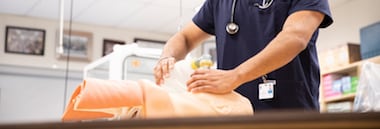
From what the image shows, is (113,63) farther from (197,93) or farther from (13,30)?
(197,93)

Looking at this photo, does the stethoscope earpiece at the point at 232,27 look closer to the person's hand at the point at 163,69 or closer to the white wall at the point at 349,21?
the person's hand at the point at 163,69

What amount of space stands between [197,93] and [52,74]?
4.82m

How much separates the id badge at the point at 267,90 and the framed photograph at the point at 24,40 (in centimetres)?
459

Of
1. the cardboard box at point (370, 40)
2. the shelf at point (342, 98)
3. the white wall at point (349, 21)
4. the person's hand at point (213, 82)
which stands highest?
the white wall at point (349, 21)

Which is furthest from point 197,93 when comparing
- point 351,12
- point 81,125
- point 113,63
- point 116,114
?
point 351,12

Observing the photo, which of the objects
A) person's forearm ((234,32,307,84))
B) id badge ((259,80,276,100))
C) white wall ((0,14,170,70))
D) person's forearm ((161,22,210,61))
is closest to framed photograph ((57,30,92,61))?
white wall ((0,14,170,70))

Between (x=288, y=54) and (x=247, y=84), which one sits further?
(x=247, y=84)

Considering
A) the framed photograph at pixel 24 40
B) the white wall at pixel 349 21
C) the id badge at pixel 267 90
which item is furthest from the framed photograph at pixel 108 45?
the id badge at pixel 267 90

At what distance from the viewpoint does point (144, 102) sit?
2.85 feet

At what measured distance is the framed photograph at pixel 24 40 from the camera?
5.33m

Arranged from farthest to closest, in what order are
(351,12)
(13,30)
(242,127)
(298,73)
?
1. (13,30)
2. (351,12)
3. (298,73)
4. (242,127)

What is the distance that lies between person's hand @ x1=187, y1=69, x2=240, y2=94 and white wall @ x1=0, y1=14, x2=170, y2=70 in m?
4.64

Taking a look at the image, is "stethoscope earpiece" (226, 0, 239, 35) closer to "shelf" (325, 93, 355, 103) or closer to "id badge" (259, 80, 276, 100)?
"id badge" (259, 80, 276, 100)

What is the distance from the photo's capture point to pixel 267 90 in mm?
1216
